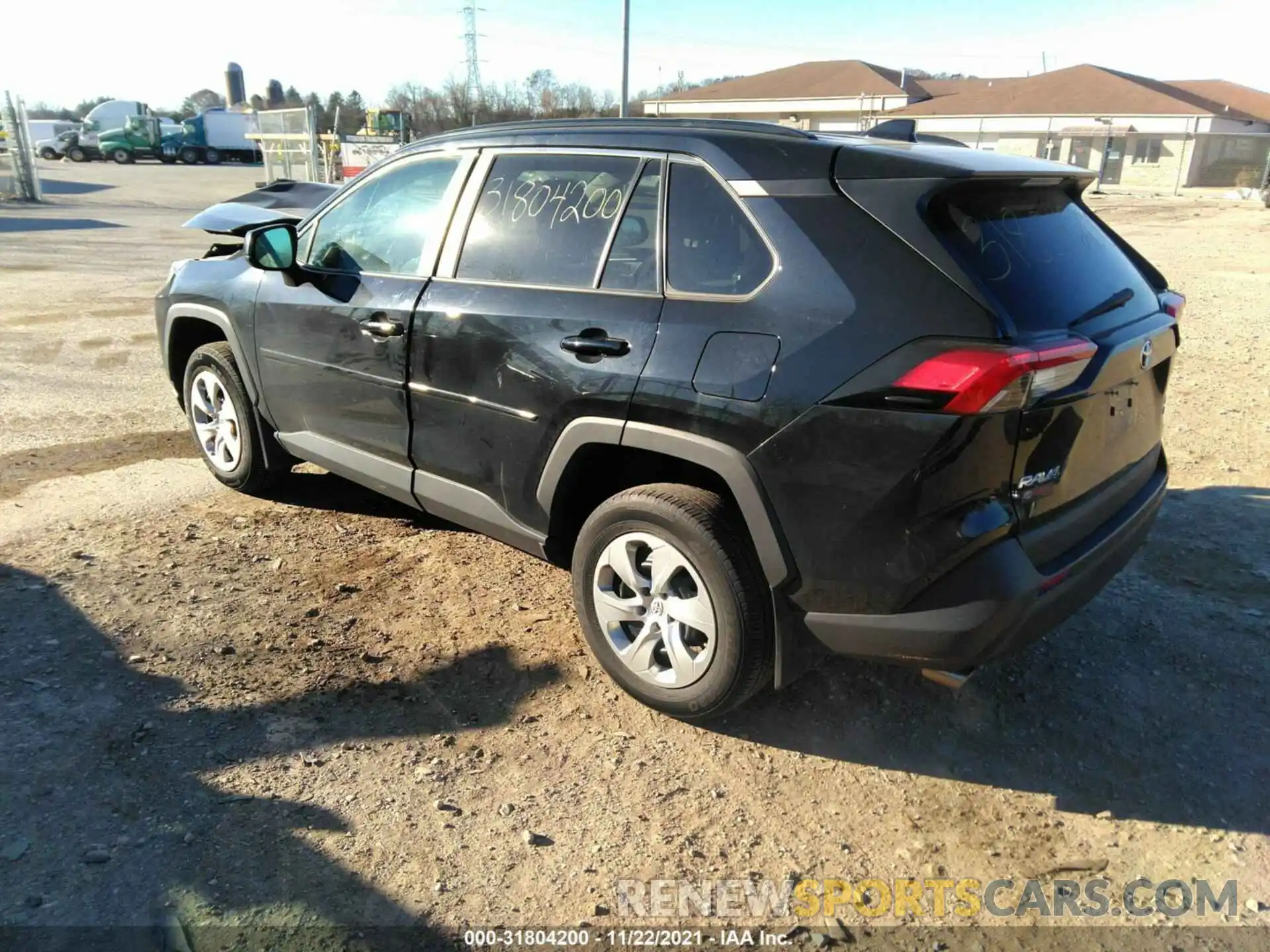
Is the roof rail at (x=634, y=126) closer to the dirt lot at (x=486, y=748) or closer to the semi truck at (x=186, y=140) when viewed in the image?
the dirt lot at (x=486, y=748)

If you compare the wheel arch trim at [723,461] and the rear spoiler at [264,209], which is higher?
the rear spoiler at [264,209]

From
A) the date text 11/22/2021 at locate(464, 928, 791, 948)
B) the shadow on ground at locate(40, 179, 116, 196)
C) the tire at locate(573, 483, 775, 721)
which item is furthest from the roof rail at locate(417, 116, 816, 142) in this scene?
the shadow on ground at locate(40, 179, 116, 196)

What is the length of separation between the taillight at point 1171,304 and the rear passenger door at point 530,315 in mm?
1793

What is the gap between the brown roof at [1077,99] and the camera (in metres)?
46.2

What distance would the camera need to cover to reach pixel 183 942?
2.25 m

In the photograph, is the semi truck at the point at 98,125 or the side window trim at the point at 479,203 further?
the semi truck at the point at 98,125

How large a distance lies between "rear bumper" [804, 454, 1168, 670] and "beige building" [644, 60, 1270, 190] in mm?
42631

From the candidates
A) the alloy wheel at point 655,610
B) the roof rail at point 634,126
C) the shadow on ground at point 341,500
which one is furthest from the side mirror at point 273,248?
the alloy wheel at point 655,610

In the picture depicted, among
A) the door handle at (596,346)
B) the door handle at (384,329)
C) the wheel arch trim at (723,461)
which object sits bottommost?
the wheel arch trim at (723,461)

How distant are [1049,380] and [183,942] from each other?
2.62 metres

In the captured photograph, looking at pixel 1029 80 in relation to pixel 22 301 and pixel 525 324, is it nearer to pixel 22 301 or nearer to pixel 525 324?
pixel 22 301

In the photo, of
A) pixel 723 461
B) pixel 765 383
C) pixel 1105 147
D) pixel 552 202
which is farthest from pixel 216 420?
pixel 1105 147

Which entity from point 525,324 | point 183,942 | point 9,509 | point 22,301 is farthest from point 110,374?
point 183,942

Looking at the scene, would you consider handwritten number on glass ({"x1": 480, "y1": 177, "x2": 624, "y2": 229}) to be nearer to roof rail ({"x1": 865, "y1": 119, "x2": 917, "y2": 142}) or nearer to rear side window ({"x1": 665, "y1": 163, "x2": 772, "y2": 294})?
rear side window ({"x1": 665, "y1": 163, "x2": 772, "y2": 294})
